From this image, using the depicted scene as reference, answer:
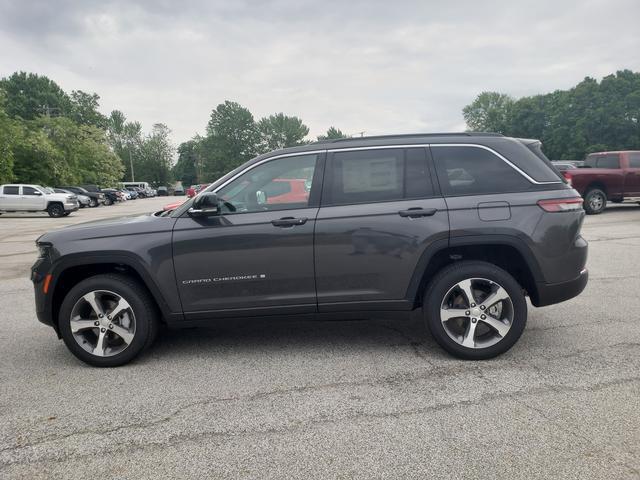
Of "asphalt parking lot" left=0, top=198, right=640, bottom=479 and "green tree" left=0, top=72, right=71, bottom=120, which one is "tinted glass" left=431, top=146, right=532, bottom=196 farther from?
"green tree" left=0, top=72, right=71, bottom=120

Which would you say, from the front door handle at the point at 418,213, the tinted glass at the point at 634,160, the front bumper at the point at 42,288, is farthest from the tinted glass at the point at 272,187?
the tinted glass at the point at 634,160

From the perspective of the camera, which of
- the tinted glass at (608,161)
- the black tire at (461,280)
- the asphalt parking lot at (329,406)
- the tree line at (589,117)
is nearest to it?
the asphalt parking lot at (329,406)

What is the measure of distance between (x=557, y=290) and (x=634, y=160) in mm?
13792

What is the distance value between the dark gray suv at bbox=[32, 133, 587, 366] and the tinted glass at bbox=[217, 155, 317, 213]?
12 mm

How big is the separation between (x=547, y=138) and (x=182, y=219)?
66299 mm

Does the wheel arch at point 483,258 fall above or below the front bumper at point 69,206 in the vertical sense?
below

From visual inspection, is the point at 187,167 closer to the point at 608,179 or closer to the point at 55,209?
the point at 55,209

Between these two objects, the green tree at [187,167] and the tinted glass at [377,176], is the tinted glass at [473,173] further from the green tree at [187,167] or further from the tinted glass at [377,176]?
the green tree at [187,167]

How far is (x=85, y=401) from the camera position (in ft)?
10.7

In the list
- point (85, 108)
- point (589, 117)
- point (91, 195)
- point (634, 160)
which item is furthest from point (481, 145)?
point (85, 108)

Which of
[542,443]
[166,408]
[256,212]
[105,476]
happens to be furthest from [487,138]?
[105,476]

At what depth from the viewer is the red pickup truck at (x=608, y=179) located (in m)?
14.7

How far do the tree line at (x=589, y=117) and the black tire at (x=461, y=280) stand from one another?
55142mm

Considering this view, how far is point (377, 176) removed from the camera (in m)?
3.89
